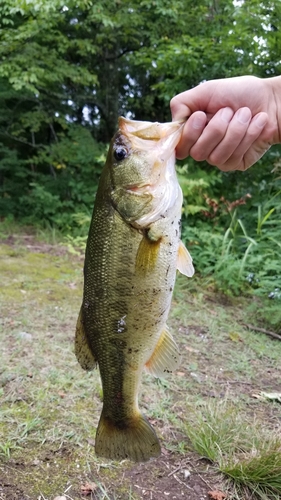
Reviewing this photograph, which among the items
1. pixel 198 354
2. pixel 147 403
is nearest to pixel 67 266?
pixel 198 354

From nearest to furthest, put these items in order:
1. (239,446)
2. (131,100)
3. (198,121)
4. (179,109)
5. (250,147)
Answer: (198,121) → (179,109) → (250,147) → (239,446) → (131,100)

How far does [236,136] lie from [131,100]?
31.2 feet

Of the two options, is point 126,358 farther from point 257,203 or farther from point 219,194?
point 219,194

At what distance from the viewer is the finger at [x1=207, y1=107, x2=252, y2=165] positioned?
4.90 ft

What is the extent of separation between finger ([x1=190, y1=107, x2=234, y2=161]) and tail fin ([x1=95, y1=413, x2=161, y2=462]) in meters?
0.99

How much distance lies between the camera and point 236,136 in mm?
1505

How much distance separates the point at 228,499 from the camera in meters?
2.11

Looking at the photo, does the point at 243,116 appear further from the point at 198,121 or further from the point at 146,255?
the point at 146,255

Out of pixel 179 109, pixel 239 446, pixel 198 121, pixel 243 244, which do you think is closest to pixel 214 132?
pixel 198 121

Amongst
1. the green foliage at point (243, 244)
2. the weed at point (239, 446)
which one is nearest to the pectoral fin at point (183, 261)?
the weed at point (239, 446)

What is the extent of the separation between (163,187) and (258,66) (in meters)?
5.82

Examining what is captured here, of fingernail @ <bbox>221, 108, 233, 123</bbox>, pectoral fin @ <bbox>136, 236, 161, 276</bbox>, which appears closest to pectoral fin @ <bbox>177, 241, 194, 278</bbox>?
pectoral fin @ <bbox>136, 236, 161, 276</bbox>

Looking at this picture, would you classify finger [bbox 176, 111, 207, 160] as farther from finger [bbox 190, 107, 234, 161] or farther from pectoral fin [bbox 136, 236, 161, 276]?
pectoral fin [bbox 136, 236, 161, 276]

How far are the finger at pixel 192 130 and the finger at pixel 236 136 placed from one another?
10 centimetres
